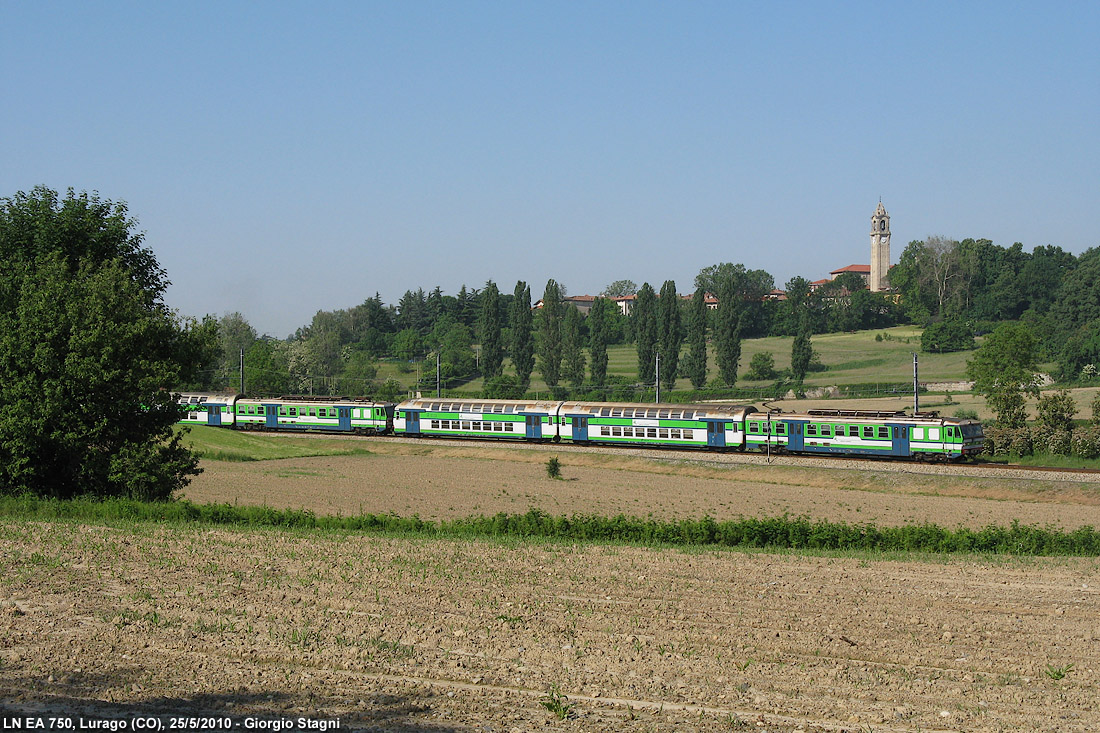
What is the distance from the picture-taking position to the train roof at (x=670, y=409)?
58000 millimetres

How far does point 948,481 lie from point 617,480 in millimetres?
16796

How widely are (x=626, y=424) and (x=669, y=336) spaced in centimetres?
4663

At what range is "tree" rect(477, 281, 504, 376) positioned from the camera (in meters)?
113

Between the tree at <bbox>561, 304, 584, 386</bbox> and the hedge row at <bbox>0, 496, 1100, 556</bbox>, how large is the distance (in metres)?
78.0

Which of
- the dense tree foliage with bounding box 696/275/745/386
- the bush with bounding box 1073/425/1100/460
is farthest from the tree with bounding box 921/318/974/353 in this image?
the bush with bounding box 1073/425/1100/460

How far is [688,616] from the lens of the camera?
17.0m

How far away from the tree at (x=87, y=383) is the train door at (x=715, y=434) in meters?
33.6

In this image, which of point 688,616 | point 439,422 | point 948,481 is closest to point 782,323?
point 439,422

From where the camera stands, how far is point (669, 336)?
107 m

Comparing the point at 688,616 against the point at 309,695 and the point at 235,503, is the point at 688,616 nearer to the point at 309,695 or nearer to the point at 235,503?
the point at 309,695

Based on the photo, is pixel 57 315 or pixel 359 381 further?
pixel 359 381

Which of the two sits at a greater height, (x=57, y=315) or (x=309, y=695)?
(x=57, y=315)

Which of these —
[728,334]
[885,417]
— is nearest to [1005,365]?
[885,417]

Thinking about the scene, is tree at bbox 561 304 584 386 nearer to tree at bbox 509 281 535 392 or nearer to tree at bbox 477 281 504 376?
tree at bbox 509 281 535 392
